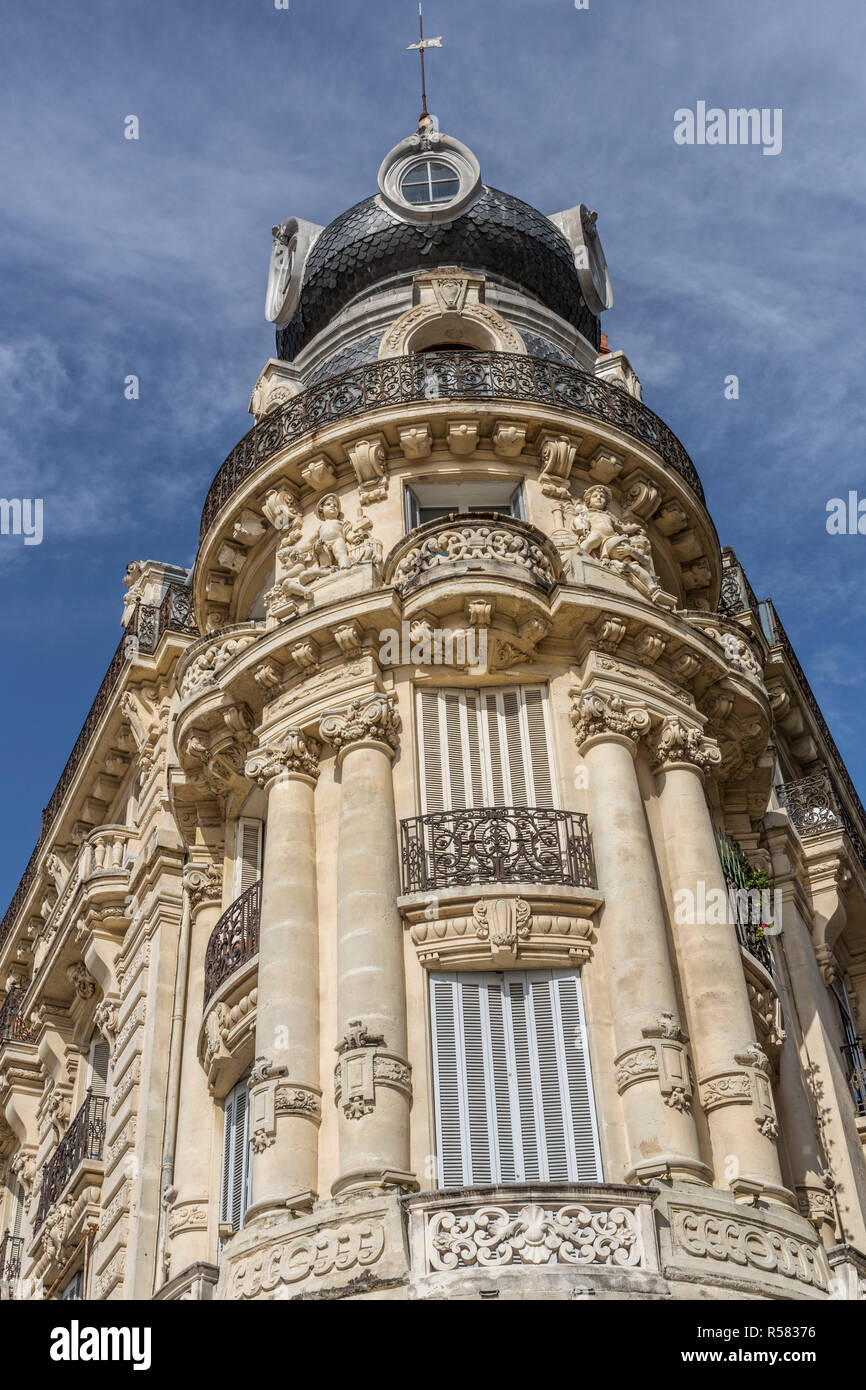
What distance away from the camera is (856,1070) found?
78.7 feet

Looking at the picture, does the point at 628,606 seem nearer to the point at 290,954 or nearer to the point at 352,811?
the point at 352,811

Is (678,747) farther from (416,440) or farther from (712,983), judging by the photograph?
(416,440)

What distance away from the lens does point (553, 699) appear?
1912cm

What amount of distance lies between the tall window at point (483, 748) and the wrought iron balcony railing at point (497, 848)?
1.30 ft

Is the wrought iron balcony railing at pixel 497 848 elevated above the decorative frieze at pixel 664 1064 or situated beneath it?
elevated above

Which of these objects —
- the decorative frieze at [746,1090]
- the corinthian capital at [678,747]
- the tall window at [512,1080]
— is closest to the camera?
the tall window at [512,1080]

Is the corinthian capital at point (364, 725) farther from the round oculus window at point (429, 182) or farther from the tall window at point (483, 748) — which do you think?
the round oculus window at point (429, 182)

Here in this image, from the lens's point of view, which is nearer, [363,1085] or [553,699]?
[363,1085]

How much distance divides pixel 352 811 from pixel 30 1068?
39.9ft

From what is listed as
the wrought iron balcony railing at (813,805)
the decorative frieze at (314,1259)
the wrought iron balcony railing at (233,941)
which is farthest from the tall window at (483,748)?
the wrought iron balcony railing at (813,805)

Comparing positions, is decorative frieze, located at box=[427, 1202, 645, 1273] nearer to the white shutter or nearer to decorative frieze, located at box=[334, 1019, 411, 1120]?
decorative frieze, located at box=[334, 1019, 411, 1120]

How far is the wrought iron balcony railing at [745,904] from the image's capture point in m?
19.4
